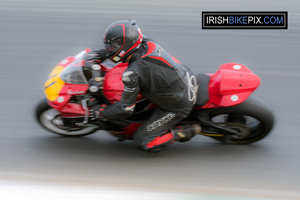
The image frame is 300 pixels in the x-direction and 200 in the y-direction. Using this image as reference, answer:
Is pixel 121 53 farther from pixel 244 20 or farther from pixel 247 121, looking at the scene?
pixel 244 20

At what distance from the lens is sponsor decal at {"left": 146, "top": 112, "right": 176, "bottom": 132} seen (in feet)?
13.2

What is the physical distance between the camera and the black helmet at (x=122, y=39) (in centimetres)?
366

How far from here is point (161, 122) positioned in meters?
4.03

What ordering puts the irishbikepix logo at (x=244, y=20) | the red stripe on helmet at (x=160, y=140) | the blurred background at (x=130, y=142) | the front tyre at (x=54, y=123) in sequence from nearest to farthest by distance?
the blurred background at (x=130, y=142), the red stripe on helmet at (x=160, y=140), the front tyre at (x=54, y=123), the irishbikepix logo at (x=244, y=20)

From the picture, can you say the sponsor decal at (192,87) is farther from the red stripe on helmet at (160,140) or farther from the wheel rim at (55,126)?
the wheel rim at (55,126)

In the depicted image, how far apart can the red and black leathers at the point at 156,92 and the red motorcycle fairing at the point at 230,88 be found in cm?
19

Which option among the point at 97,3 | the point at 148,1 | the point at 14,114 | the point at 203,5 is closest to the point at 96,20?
the point at 97,3

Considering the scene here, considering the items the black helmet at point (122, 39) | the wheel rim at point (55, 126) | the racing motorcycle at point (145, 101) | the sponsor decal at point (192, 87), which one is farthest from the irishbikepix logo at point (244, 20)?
the black helmet at point (122, 39)

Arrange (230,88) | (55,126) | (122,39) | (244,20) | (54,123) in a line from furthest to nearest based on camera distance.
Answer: (244,20)
(55,126)
(54,123)
(230,88)
(122,39)

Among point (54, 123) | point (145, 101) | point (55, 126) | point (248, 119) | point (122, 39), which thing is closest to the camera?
point (122, 39)

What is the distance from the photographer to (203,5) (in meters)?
6.86

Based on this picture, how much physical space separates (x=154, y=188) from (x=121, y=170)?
15.9 inches

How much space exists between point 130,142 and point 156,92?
2.98ft

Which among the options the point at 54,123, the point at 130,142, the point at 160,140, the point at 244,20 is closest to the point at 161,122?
the point at 160,140
